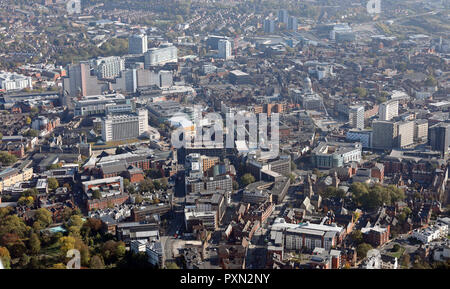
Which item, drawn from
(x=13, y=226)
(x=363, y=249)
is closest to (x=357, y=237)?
(x=363, y=249)

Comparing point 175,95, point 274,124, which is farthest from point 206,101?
point 274,124

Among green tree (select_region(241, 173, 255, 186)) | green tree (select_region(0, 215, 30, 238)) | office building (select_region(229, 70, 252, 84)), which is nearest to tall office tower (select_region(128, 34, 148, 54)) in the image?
office building (select_region(229, 70, 252, 84))

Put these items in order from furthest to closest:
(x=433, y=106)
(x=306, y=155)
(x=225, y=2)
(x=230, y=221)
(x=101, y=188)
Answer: (x=225, y=2)
(x=433, y=106)
(x=306, y=155)
(x=101, y=188)
(x=230, y=221)

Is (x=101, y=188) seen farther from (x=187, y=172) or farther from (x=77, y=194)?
(x=187, y=172)

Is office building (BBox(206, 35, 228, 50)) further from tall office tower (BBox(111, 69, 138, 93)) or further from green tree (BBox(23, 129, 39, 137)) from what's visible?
green tree (BBox(23, 129, 39, 137))

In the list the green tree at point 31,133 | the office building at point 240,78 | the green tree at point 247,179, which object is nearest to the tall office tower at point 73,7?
the office building at point 240,78
